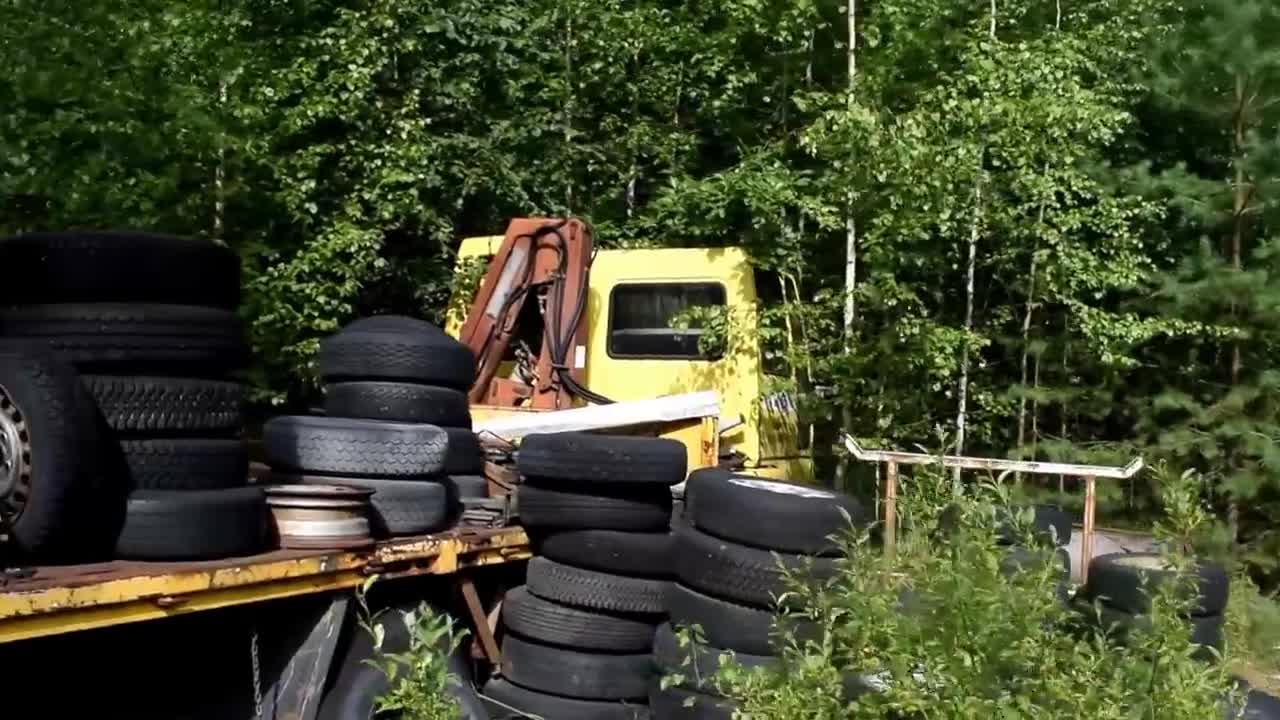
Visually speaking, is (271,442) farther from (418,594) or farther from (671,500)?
(671,500)

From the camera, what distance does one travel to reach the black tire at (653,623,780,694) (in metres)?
5.36

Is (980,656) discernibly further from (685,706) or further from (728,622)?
(728,622)

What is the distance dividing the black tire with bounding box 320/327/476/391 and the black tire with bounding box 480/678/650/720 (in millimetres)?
1623

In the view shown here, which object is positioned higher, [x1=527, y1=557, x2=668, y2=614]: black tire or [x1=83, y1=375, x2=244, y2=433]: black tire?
[x1=83, y1=375, x2=244, y2=433]: black tire

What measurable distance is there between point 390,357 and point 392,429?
494mm

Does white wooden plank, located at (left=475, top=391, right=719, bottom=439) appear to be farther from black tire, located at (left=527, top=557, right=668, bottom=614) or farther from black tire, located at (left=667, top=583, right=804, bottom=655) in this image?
black tire, located at (left=667, top=583, right=804, bottom=655)

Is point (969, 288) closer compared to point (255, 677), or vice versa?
point (255, 677)

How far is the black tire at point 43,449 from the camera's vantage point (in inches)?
158

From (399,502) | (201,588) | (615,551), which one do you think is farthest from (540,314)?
(201,588)

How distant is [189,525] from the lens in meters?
4.46

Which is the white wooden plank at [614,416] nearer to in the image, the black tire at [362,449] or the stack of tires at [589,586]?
the stack of tires at [589,586]

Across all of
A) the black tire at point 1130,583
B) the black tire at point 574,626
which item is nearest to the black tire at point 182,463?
the black tire at point 574,626

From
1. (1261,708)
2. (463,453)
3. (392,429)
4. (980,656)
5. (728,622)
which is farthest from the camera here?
(463,453)

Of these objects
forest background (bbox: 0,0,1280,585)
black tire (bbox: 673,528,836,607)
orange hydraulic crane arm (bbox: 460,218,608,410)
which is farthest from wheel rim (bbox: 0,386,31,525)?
forest background (bbox: 0,0,1280,585)
